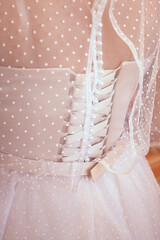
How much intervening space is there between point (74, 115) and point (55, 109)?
40 mm

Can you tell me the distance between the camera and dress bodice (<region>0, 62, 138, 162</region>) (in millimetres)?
523

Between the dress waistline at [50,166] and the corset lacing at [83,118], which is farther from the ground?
the corset lacing at [83,118]

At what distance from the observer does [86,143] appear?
1.95 feet

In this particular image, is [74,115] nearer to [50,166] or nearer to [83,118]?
[83,118]

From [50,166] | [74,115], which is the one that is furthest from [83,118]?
[50,166]

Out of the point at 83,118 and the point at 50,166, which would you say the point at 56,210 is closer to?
the point at 50,166

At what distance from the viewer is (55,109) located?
21.7 inches

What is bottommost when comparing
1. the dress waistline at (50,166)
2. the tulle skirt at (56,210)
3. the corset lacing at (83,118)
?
the tulle skirt at (56,210)

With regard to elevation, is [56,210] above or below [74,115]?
below

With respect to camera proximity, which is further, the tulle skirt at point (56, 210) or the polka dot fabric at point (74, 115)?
the tulle skirt at point (56, 210)

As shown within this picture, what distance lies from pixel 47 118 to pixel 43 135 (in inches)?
1.6

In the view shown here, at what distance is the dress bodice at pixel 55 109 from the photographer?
1.72ft

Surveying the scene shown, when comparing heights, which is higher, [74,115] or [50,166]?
[74,115]

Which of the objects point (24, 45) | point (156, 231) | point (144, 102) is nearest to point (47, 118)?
point (24, 45)
